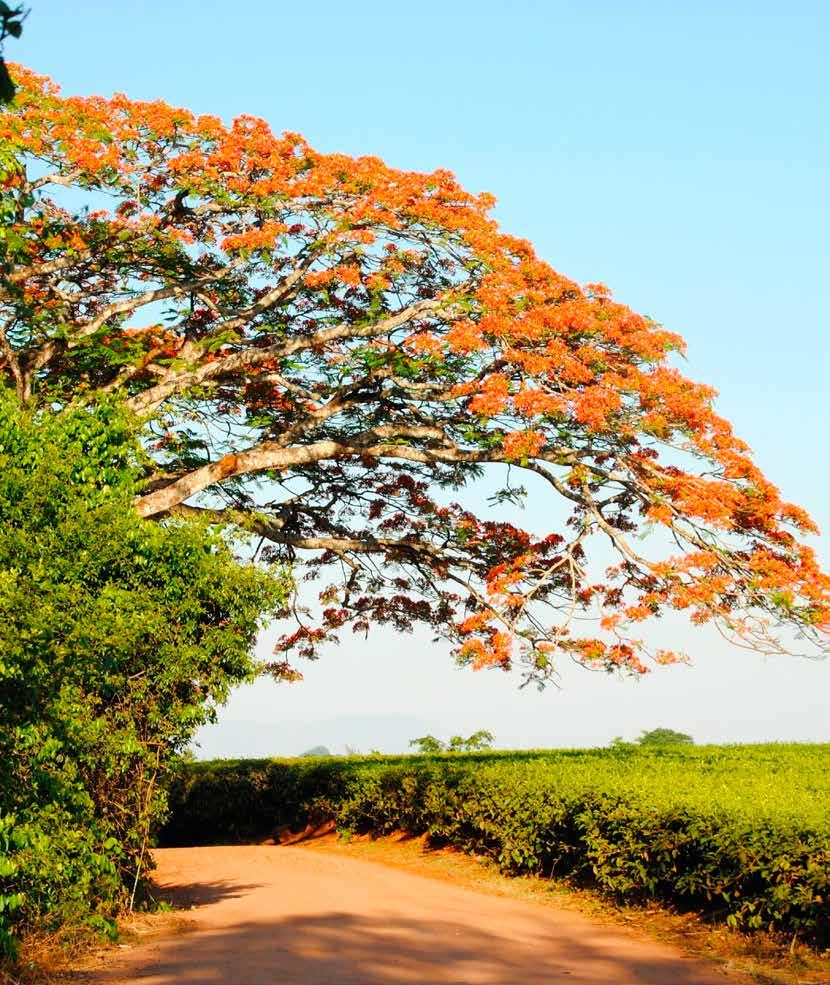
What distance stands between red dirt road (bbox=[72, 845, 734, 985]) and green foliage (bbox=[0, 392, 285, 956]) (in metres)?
0.94

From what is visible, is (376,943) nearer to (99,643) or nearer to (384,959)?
(384,959)

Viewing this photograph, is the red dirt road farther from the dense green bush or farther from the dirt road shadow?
the dense green bush

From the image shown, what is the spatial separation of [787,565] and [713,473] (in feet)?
5.36

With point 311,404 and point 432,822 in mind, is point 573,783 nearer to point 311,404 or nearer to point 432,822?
point 432,822

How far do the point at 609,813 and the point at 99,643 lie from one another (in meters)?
5.87

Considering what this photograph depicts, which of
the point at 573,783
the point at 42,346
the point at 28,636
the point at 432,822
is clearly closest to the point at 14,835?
the point at 28,636

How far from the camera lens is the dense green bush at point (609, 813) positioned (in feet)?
31.1

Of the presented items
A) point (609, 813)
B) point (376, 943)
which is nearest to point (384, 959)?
point (376, 943)

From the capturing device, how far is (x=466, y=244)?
16969 millimetres

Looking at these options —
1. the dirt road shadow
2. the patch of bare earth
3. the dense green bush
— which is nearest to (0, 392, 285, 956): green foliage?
the patch of bare earth

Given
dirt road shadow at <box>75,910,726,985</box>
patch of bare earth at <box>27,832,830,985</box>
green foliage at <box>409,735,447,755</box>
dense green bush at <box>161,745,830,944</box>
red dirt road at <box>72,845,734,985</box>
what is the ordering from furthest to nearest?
green foliage at <box>409,735,447,755</box> < dense green bush at <box>161,745,830,944</box> < patch of bare earth at <box>27,832,830,985</box> < red dirt road at <box>72,845,734,985</box> < dirt road shadow at <box>75,910,726,985</box>

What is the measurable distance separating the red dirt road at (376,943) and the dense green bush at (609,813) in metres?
0.87

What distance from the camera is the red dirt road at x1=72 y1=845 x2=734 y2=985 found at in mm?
8125

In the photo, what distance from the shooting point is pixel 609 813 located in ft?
37.2
